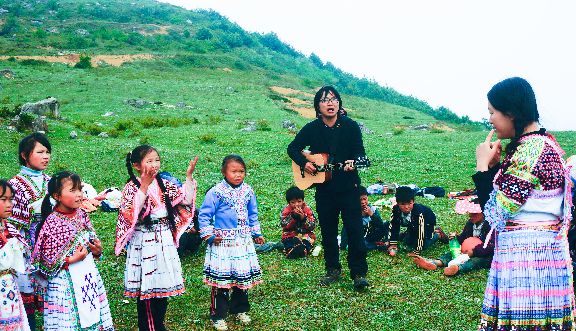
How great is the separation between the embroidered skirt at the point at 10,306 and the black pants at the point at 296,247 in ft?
14.2

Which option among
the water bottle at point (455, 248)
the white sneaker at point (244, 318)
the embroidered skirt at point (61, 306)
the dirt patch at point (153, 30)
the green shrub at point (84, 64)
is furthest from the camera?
the dirt patch at point (153, 30)

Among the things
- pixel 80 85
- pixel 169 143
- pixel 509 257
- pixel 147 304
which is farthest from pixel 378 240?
pixel 80 85

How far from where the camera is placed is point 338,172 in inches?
258

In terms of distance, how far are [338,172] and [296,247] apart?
80.2 inches

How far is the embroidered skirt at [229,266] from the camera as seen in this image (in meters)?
5.66

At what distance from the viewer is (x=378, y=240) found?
839 cm

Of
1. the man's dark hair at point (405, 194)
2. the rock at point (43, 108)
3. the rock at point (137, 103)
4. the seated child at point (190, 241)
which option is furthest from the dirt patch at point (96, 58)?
the man's dark hair at point (405, 194)

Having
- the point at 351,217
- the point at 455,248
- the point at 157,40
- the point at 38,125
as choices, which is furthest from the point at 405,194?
the point at 157,40

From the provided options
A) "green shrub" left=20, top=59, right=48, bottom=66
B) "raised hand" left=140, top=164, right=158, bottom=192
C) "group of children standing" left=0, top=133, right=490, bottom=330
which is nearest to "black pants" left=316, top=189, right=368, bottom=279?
"group of children standing" left=0, top=133, right=490, bottom=330

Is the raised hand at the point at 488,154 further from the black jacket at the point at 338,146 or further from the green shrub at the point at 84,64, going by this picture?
the green shrub at the point at 84,64

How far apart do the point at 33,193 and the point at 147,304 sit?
159 cm

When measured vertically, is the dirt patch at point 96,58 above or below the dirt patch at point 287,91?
above

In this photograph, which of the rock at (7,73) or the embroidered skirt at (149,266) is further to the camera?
the rock at (7,73)

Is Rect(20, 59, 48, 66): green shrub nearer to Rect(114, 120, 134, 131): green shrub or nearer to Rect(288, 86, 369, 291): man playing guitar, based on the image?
Rect(114, 120, 134, 131): green shrub
